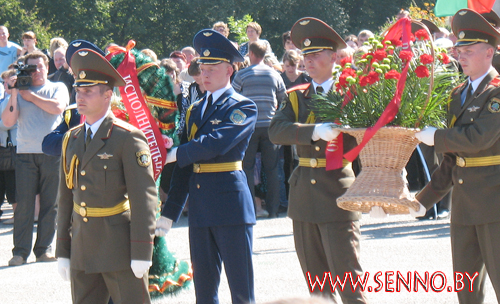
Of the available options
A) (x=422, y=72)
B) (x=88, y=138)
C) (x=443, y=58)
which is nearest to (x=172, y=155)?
(x=88, y=138)

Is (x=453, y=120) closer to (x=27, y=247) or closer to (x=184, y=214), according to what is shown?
(x=27, y=247)

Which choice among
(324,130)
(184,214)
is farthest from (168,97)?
(184,214)

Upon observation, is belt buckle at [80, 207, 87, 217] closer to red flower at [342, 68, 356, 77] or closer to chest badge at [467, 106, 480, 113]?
red flower at [342, 68, 356, 77]

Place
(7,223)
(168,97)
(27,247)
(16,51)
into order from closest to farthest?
(168,97) < (27,247) < (7,223) < (16,51)

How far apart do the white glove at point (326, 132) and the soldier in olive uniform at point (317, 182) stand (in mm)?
15

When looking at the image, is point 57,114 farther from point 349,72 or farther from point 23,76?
point 349,72

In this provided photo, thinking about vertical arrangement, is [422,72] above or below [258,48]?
above

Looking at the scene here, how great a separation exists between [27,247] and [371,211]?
454 cm

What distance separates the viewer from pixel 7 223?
34.3ft

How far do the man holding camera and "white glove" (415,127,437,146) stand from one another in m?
4.70

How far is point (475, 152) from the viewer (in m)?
4.65

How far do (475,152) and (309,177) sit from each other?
110cm

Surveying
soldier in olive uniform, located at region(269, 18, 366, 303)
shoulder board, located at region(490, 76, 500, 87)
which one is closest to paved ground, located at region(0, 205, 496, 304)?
soldier in olive uniform, located at region(269, 18, 366, 303)

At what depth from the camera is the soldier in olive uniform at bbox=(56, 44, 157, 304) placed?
4.40 meters
